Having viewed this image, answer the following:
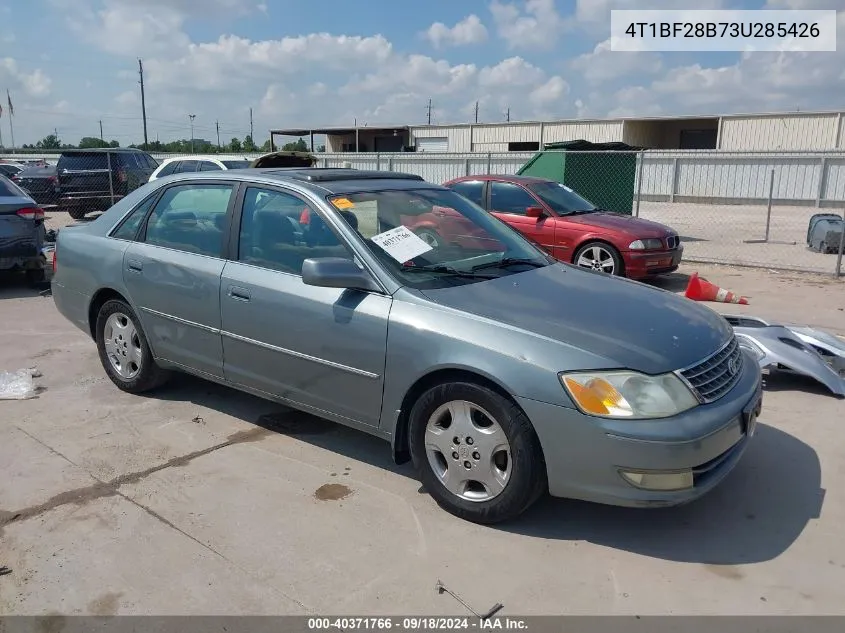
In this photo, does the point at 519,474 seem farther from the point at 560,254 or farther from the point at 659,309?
the point at 560,254

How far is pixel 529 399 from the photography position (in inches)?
120

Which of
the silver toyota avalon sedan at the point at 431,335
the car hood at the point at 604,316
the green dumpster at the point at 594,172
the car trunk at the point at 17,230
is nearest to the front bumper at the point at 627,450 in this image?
the silver toyota avalon sedan at the point at 431,335

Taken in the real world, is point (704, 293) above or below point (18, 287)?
above

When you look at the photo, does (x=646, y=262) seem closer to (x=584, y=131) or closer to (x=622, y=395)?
(x=622, y=395)

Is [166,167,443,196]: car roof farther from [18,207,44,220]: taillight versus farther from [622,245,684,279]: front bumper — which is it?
[622,245,684,279]: front bumper

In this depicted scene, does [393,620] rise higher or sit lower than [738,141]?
lower

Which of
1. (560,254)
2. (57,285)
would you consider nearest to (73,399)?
(57,285)

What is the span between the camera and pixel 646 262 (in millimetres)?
9266

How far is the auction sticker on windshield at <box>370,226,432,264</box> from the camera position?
376cm

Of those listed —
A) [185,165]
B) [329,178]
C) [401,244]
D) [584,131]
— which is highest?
[584,131]

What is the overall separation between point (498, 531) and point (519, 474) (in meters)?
0.37

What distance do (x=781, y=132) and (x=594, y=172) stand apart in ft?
80.9

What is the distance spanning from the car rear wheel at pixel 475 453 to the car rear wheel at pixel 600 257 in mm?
6267

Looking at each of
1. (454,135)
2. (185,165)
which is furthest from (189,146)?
(185,165)
